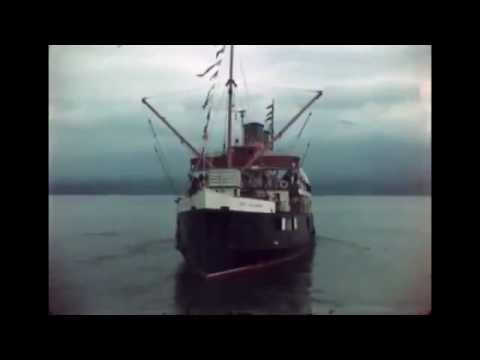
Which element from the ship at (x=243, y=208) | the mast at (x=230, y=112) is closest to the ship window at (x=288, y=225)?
the ship at (x=243, y=208)

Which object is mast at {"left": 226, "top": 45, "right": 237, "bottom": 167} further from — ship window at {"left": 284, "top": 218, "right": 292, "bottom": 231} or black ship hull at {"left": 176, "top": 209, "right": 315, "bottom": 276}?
ship window at {"left": 284, "top": 218, "right": 292, "bottom": 231}

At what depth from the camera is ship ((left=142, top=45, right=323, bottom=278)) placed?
707 cm

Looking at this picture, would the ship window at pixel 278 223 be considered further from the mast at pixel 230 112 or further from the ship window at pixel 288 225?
the mast at pixel 230 112

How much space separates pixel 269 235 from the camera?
7777mm

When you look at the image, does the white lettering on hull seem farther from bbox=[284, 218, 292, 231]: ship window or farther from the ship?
bbox=[284, 218, 292, 231]: ship window

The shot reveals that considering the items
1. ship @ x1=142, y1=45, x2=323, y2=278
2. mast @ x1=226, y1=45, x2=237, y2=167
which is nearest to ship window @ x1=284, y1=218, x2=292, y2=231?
ship @ x1=142, y1=45, x2=323, y2=278

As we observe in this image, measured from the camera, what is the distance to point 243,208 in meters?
7.53

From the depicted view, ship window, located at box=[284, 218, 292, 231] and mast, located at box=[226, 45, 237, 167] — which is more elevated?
mast, located at box=[226, 45, 237, 167]

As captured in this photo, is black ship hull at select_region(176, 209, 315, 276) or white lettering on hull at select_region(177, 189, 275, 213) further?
white lettering on hull at select_region(177, 189, 275, 213)

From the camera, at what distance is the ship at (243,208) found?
7.07m
